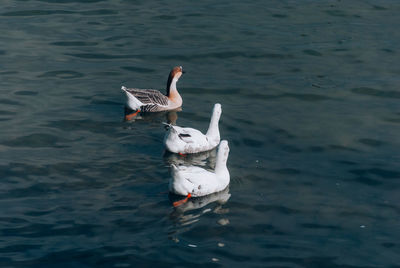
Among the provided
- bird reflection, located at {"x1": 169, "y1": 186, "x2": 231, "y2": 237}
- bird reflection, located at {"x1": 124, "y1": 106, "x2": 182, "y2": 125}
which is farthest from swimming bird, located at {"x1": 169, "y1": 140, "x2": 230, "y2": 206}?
bird reflection, located at {"x1": 124, "y1": 106, "x2": 182, "y2": 125}

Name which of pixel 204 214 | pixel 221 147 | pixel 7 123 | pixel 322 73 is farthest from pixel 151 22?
pixel 204 214

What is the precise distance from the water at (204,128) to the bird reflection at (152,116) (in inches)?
6.9

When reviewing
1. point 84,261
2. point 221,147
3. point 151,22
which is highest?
point 151,22

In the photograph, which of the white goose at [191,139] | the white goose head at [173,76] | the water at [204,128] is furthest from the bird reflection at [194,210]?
the white goose head at [173,76]

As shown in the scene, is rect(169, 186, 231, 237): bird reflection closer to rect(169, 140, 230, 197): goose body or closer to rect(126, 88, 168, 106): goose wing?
rect(169, 140, 230, 197): goose body

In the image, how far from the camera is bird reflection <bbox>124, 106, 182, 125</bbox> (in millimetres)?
18438

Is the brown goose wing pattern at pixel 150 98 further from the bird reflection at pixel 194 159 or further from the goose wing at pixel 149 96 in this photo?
the bird reflection at pixel 194 159

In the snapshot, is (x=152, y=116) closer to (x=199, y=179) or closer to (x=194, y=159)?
(x=194, y=159)

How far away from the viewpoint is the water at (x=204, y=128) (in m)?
11.9

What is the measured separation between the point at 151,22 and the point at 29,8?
5.36 metres

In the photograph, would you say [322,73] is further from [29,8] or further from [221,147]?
[29,8]

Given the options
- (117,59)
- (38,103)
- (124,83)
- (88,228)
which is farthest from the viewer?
(117,59)

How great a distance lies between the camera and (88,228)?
12.2 m

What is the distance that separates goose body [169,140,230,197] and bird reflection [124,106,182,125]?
474 cm
